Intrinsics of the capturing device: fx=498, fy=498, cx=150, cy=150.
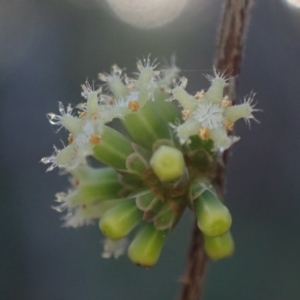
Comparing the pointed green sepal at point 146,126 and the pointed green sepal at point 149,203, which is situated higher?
the pointed green sepal at point 146,126

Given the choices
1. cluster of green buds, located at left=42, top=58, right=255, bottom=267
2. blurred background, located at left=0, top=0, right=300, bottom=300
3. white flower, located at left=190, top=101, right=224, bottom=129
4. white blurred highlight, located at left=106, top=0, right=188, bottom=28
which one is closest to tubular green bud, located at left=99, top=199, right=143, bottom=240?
cluster of green buds, located at left=42, top=58, right=255, bottom=267

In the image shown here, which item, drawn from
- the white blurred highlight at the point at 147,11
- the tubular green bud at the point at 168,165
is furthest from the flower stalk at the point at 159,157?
the white blurred highlight at the point at 147,11

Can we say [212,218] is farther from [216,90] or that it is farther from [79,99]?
[79,99]

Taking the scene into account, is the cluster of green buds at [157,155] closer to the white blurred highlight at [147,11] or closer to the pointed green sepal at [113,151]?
the pointed green sepal at [113,151]

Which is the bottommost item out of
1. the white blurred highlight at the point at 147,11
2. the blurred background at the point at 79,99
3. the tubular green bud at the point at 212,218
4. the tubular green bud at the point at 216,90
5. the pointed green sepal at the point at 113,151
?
the tubular green bud at the point at 212,218

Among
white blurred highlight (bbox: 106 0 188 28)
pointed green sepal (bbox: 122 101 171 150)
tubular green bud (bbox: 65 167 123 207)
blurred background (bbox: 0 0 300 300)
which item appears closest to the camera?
pointed green sepal (bbox: 122 101 171 150)

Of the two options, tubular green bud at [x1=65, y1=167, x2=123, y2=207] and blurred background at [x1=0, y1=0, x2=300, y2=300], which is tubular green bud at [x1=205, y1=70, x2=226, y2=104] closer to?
tubular green bud at [x1=65, y1=167, x2=123, y2=207]

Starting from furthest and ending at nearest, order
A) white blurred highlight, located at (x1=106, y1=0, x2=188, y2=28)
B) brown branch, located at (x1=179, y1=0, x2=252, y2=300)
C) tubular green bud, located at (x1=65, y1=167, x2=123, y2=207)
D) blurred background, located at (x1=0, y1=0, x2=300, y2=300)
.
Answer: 1. white blurred highlight, located at (x1=106, y1=0, x2=188, y2=28)
2. blurred background, located at (x1=0, y1=0, x2=300, y2=300)
3. tubular green bud, located at (x1=65, y1=167, x2=123, y2=207)
4. brown branch, located at (x1=179, y1=0, x2=252, y2=300)

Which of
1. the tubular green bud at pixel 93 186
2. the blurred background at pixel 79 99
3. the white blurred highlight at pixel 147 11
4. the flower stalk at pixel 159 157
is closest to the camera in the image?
the flower stalk at pixel 159 157

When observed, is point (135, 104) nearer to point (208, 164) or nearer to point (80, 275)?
point (208, 164)
